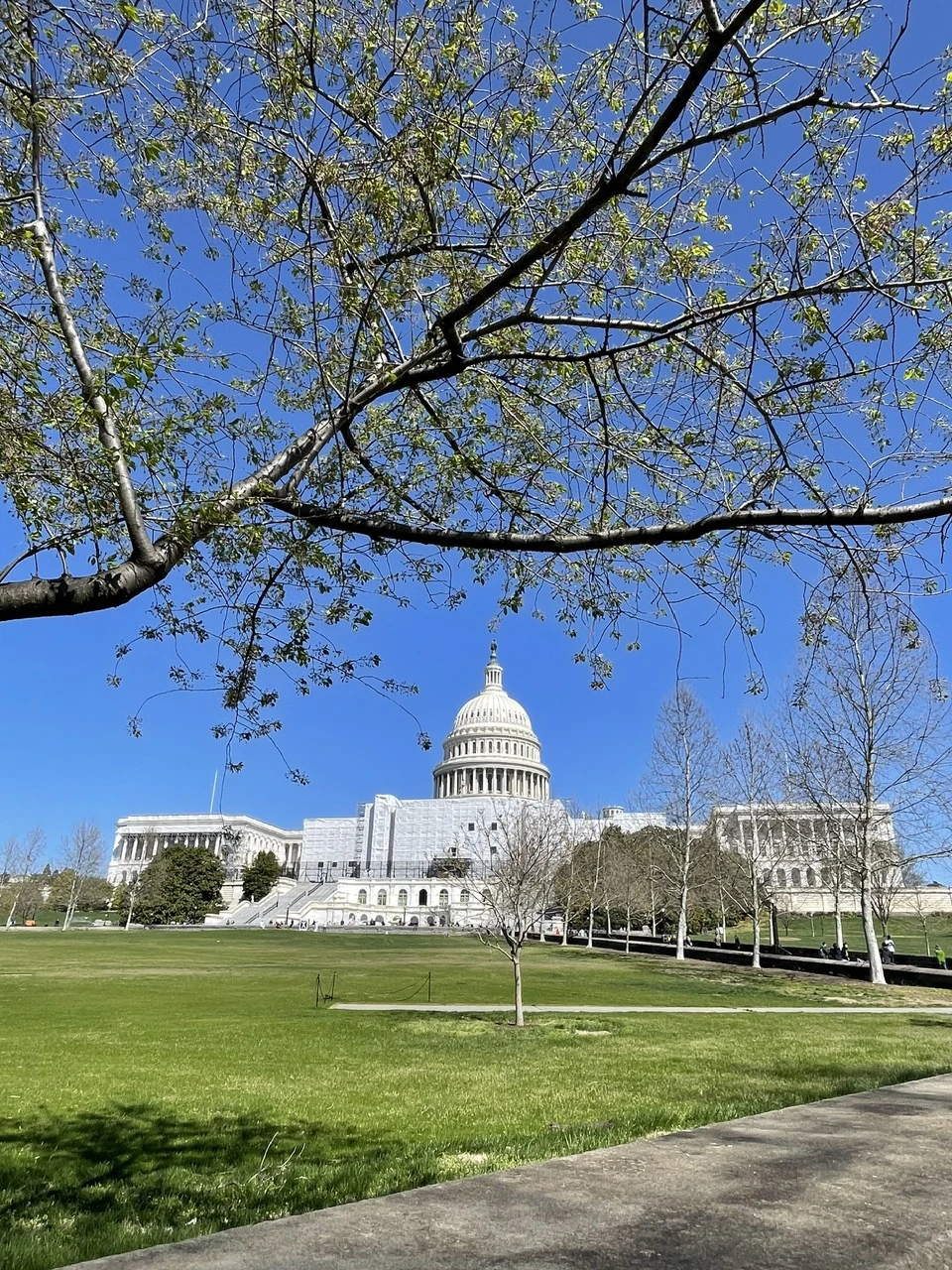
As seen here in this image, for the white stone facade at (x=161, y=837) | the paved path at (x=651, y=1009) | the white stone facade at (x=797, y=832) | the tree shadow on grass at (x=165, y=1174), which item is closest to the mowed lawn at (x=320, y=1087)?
the tree shadow on grass at (x=165, y=1174)

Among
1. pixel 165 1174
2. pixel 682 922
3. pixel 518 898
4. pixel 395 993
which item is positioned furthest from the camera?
pixel 682 922

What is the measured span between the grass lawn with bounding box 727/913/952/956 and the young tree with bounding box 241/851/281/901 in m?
60.3

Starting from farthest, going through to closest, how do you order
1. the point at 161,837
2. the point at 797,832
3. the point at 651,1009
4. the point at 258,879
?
the point at 161,837
the point at 258,879
the point at 797,832
the point at 651,1009

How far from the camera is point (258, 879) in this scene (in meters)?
113

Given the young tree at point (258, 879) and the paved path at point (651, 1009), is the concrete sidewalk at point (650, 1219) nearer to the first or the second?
the paved path at point (651, 1009)

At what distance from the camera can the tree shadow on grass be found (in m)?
5.18

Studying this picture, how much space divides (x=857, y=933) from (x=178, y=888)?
2778 inches

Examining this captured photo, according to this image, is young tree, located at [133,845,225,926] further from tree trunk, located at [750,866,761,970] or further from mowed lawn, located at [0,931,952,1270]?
mowed lawn, located at [0,931,952,1270]

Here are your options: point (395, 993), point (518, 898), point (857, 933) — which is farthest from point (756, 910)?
point (857, 933)

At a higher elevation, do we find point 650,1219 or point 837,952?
point 650,1219

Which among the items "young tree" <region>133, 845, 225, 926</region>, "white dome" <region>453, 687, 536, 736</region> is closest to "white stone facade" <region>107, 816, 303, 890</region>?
"young tree" <region>133, 845, 225, 926</region>

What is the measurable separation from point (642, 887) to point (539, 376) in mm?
56049

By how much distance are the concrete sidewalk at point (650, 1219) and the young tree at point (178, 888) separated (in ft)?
326

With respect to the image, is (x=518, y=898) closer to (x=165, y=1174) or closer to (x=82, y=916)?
(x=165, y=1174)
